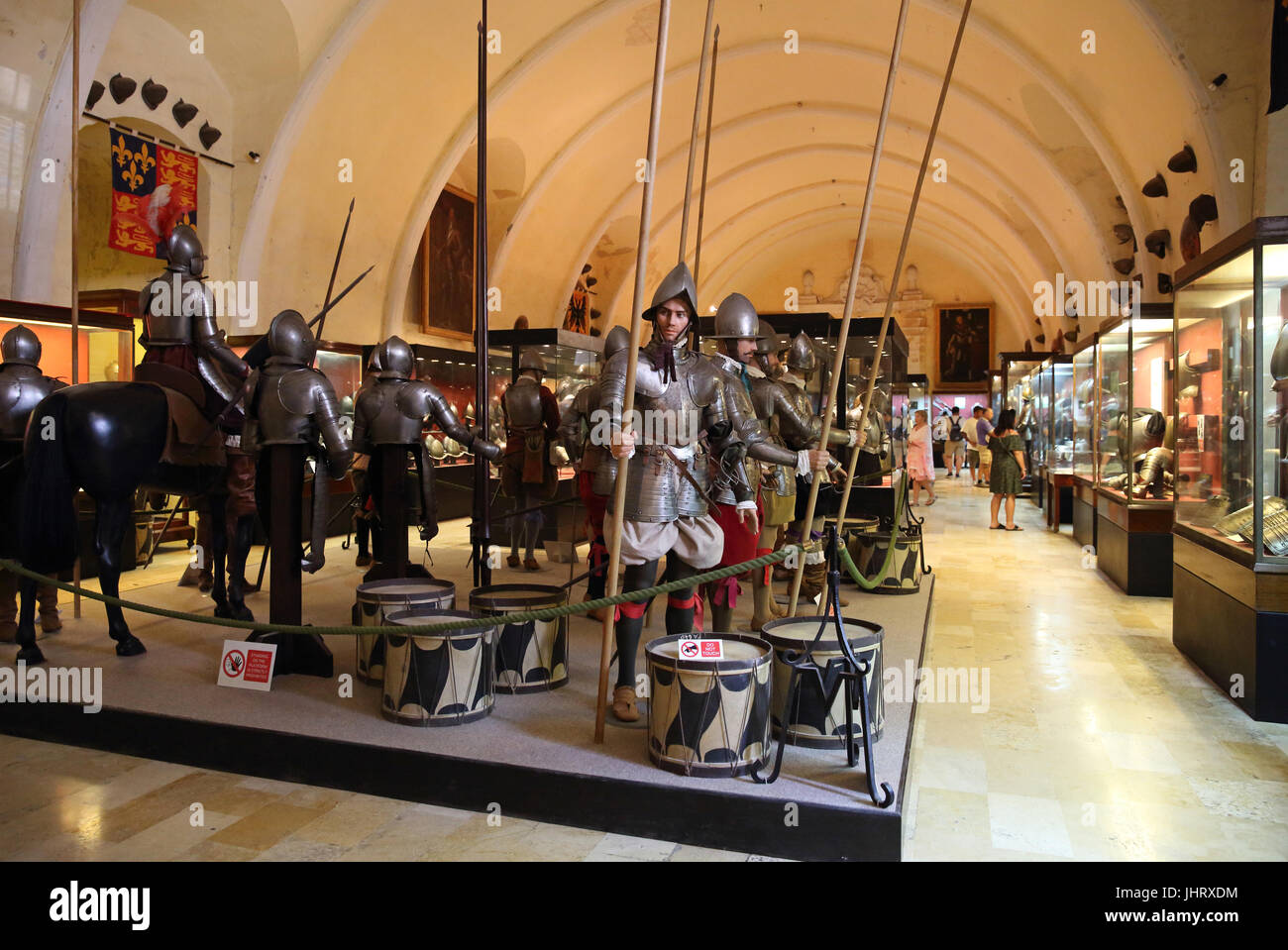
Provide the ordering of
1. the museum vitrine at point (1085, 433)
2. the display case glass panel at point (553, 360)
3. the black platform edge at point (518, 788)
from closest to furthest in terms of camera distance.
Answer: the black platform edge at point (518, 788) < the display case glass panel at point (553, 360) < the museum vitrine at point (1085, 433)

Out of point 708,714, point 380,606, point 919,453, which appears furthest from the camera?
point 919,453

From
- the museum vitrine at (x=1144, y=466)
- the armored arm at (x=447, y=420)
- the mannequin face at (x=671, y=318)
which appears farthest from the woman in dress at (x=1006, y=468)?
the mannequin face at (x=671, y=318)

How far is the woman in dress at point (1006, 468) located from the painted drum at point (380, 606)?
29.9 feet

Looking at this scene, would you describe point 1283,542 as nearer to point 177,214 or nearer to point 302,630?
point 302,630

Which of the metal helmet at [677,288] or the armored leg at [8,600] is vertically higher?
the metal helmet at [677,288]

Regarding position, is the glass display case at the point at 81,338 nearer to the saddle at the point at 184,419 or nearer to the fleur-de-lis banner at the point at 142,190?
the fleur-de-lis banner at the point at 142,190

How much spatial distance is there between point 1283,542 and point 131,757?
5.39 metres

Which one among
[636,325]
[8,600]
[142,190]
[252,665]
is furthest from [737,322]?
[142,190]

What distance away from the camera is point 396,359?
6.29m

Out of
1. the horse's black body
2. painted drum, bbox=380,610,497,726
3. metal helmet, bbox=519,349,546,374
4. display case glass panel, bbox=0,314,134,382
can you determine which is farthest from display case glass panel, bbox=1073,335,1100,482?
display case glass panel, bbox=0,314,134,382

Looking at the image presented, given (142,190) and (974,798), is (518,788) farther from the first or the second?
(142,190)

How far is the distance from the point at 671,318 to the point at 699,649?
4.78 feet

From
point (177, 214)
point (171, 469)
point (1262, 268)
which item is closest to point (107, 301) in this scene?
point (177, 214)

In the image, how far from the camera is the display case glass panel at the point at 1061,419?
41.1 feet
